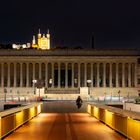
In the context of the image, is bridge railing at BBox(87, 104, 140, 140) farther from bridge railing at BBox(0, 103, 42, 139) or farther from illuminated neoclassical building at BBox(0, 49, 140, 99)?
→ illuminated neoclassical building at BBox(0, 49, 140, 99)

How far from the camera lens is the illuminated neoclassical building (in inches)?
4744

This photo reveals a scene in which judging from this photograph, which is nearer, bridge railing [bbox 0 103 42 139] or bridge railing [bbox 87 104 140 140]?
bridge railing [bbox 87 104 140 140]

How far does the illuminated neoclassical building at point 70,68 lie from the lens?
395 feet

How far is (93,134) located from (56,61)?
10285 cm

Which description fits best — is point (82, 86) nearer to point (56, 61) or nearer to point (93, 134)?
point (56, 61)

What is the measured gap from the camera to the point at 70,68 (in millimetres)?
123875

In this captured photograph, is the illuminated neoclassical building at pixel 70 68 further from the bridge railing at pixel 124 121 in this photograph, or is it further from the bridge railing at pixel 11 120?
the bridge railing at pixel 124 121

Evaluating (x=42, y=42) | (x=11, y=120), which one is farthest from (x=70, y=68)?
(x=11, y=120)

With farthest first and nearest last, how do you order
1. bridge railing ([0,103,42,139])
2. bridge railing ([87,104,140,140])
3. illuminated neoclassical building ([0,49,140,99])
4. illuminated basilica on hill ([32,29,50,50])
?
illuminated basilica on hill ([32,29,50,50]) → illuminated neoclassical building ([0,49,140,99]) → bridge railing ([0,103,42,139]) → bridge railing ([87,104,140,140])

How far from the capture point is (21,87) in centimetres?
11800

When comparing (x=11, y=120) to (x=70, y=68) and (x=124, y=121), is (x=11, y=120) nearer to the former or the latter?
(x=124, y=121)

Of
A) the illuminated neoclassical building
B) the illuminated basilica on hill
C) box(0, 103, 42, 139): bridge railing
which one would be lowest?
box(0, 103, 42, 139): bridge railing

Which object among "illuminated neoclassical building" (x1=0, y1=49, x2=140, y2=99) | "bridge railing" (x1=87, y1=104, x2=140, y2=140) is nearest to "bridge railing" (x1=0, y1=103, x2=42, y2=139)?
"bridge railing" (x1=87, y1=104, x2=140, y2=140)

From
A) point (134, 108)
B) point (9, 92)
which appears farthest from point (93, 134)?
point (9, 92)
